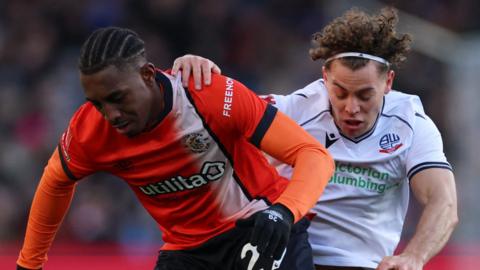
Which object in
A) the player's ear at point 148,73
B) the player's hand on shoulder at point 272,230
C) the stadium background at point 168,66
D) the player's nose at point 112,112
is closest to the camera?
the player's hand on shoulder at point 272,230

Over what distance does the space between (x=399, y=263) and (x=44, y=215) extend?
4.88ft

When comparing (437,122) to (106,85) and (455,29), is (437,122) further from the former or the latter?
(106,85)

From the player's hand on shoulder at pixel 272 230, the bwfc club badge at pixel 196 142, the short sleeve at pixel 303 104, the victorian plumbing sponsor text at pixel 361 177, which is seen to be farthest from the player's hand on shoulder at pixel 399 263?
the short sleeve at pixel 303 104

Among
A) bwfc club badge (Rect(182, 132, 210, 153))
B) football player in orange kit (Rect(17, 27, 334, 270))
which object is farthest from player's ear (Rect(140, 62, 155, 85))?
bwfc club badge (Rect(182, 132, 210, 153))

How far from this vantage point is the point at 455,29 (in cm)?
1098

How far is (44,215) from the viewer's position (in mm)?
4387

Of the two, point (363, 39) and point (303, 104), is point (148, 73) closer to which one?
point (303, 104)

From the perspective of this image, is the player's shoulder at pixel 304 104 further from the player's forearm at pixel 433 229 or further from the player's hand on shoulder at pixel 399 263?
the player's hand on shoulder at pixel 399 263

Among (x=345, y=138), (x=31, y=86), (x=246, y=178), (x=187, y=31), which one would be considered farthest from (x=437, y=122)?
(x=246, y=178)

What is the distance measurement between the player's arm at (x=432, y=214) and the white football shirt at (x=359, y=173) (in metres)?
0.16

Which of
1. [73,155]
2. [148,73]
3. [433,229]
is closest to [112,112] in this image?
[148,73]

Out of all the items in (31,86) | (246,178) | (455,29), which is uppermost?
(246,178)

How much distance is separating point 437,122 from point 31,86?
4.10 metres

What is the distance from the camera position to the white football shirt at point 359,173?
15.6 feet
